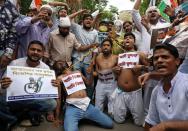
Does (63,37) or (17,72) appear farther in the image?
(63,37)

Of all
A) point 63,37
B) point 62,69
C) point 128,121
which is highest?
point 63,37

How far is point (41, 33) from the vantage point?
23.1 ft

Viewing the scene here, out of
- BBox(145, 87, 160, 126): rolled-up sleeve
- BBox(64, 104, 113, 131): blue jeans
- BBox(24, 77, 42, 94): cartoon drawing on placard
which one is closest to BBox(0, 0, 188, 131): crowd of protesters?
BBox(64, 104, 113, 131): blue jeans

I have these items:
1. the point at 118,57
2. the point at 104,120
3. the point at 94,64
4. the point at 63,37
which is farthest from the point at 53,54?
the point at 104,120

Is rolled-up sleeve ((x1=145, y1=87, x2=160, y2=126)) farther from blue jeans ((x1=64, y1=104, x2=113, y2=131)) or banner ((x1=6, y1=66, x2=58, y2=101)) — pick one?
blue jeans ((x1=64, y1=104, x2=113, y2=131))

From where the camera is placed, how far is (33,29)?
6.74m

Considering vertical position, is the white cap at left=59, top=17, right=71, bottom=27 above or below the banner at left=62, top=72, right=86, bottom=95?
above

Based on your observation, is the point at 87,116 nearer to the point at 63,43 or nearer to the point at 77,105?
the point at 77,105

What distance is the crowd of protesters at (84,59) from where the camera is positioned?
553cm

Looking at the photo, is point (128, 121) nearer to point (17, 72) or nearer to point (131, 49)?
point (131, 49)

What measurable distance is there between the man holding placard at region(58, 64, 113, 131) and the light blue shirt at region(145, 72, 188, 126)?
108 inches

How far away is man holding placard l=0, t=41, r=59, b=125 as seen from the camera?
5254 millimetres

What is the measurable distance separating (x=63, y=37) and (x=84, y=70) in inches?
34.2

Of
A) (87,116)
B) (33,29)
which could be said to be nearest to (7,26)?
(33,29)
